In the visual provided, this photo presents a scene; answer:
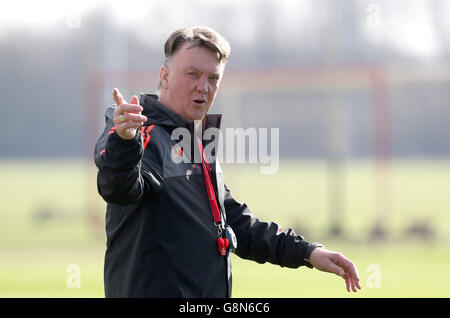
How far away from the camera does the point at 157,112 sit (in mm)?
3201

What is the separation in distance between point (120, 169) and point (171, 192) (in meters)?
0.31

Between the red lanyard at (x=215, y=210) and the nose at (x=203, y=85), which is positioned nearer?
the red lanyard at (x=215, y=210)

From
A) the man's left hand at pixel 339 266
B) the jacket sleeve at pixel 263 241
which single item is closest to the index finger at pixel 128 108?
the jacket sleeve at pixel 263 241

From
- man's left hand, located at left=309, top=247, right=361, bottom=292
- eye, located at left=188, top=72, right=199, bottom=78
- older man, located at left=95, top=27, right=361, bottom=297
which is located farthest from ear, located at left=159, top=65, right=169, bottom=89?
man's left hand, located at left=309, top=247, right=361, bottom=292

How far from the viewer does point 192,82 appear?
326 centimetres

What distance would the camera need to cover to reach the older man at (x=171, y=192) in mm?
2797

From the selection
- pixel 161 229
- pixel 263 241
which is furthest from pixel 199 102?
pixel 263 241

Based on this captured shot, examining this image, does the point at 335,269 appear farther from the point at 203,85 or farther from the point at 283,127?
the point at 283,127

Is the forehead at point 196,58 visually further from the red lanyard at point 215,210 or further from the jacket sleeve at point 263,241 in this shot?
the jacket sleeve at point 263,241

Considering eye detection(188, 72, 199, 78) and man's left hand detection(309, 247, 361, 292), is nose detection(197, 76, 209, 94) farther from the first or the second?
man's left hand detection(309, 247, 361, 292)

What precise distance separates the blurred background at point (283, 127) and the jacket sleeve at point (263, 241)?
4958 mm
